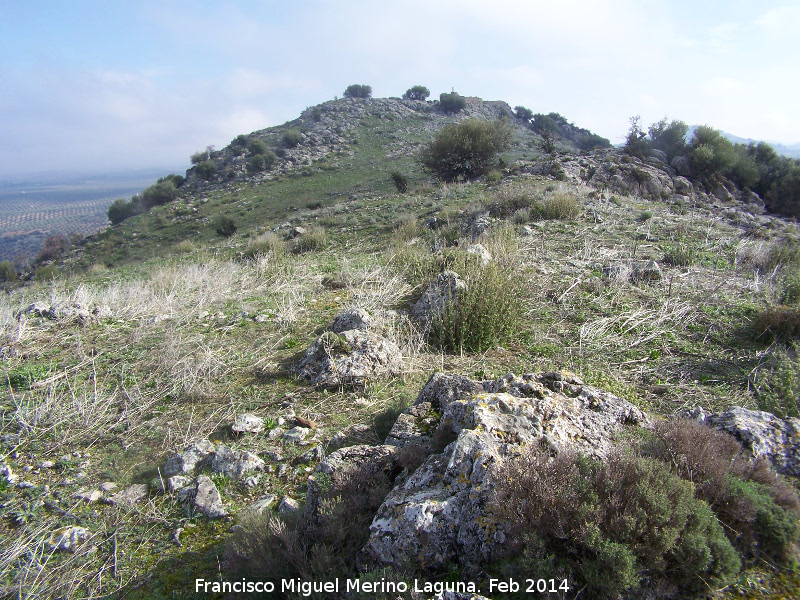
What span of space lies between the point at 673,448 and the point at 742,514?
32 centimetres

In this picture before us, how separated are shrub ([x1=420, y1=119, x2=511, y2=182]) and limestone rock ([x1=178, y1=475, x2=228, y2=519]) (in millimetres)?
21756

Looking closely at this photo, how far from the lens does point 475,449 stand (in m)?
1.86

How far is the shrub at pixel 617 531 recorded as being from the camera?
57.4 inches

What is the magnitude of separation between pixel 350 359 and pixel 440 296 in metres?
1.55

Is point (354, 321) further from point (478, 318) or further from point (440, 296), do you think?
point (478, 318)

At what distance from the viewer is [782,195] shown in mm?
24031

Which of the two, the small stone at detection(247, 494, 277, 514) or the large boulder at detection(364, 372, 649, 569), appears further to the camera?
the small stone at detection(247, 494, 277, 514)

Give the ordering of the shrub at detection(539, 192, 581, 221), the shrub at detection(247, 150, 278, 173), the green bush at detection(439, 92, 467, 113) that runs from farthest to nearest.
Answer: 1. the green bush at detection(439, 92, 467, 113)
2. the shrub at detection(247, 150, 278, 173)
3. the shrub at detection(539, 192, 581, 221)

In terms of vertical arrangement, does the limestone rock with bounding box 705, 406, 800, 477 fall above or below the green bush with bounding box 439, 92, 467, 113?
below

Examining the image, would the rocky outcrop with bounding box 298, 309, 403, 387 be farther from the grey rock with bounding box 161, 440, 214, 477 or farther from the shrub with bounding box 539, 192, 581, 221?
the shrub with bounding box 539, 192, 581, 221

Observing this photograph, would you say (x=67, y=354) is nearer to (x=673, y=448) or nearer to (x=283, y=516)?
(x=283, y=516)

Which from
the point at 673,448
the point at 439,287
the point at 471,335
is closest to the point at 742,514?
the point at 673,448

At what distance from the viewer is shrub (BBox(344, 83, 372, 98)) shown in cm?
6100

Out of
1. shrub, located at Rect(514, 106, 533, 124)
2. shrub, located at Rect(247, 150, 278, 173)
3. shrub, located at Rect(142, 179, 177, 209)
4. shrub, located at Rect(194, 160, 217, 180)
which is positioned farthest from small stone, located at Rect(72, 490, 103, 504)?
shrub, located at Rect(514, 106, 533, 124)
